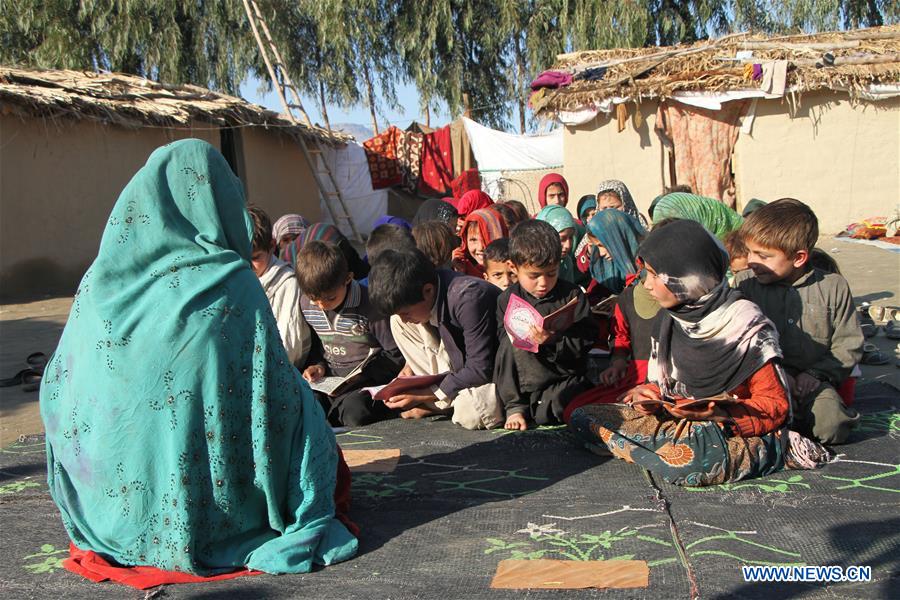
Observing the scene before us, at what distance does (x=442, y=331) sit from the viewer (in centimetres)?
394

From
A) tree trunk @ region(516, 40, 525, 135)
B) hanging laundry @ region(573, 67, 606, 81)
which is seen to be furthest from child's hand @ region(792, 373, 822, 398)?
tree trunk @ region(516, 40, 525, 135)

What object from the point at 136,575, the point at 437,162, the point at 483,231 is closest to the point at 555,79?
the point at 437,162

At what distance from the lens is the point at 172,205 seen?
2.47m

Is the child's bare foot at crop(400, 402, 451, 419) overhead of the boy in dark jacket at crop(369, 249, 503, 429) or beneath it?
beneath

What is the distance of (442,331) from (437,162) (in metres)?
14.2

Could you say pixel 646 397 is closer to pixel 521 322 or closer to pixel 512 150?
pixel 521 322

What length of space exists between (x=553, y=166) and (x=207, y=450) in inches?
577

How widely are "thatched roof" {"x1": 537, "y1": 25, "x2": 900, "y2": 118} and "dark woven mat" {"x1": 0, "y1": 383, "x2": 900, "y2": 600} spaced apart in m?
8.99

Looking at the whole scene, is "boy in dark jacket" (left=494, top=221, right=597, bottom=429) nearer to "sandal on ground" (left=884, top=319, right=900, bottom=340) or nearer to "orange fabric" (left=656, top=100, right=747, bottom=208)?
"sandal on ground" (left=884, top=319, right=900, bottom=340)

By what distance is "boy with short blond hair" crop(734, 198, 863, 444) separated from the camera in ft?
10.8

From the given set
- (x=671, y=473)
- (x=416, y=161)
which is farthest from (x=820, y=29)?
(x=671, y=473)

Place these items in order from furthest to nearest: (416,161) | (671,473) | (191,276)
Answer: (416,161)
(671,473)
(191,276)

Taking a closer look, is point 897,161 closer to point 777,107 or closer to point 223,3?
point 777,107

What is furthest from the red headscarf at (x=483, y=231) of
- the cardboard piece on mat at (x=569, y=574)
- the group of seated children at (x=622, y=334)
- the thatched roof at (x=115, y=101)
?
the thatched roof at (x=115, y=101)
